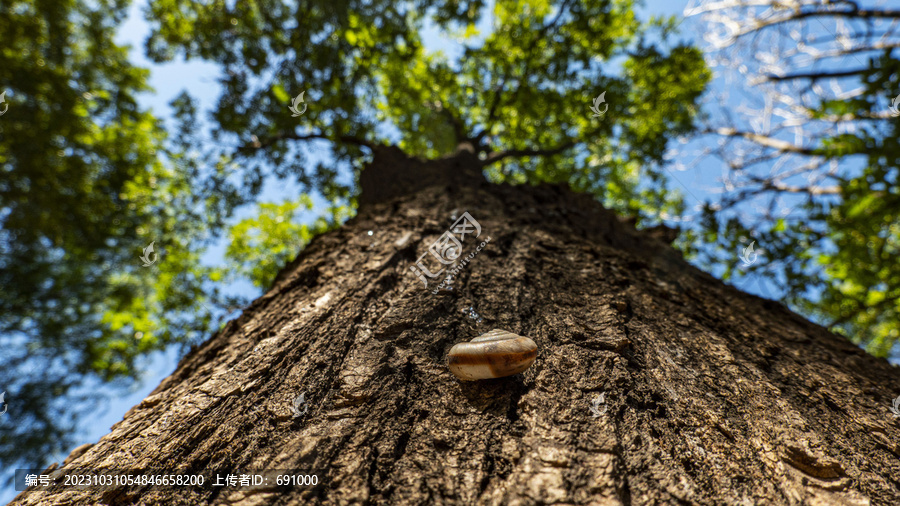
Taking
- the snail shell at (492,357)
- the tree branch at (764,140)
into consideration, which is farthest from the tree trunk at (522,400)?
the tree branch at (764,140)

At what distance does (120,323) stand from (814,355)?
7.33 metres

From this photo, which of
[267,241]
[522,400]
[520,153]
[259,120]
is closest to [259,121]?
[259,120]

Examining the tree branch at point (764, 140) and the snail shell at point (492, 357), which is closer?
the snail shell at point (492, 357)

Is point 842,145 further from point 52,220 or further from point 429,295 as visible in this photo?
point 52,220

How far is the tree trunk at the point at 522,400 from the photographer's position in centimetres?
113

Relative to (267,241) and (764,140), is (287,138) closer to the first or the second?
(267,241)

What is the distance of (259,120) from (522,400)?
652 cm

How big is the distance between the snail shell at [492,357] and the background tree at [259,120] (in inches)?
172

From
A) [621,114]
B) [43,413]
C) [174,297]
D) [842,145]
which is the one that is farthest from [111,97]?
[842,145]

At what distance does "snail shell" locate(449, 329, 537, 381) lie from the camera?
4.39 ft

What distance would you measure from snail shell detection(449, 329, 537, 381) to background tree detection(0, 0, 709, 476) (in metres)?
4.38

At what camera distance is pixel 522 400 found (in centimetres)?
137

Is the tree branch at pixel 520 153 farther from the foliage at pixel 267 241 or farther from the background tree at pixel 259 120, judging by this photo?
the foliage at pixel 267 241

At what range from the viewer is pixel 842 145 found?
3.58 meters
